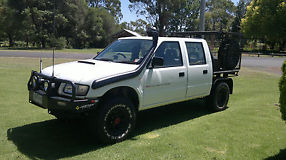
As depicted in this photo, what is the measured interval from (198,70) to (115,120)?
2560mm

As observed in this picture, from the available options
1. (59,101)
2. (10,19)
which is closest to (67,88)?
(59,101)

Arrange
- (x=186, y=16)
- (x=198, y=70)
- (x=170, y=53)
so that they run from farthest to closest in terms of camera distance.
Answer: (x=186, y=16), (x=198, y=70), (x=170, y=53)

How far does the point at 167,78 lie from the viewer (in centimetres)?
540

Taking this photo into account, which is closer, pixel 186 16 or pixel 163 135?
pixel 163 135

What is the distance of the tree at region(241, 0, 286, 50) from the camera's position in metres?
41.4

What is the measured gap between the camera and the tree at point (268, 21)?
136 feet

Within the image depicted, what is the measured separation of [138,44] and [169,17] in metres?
55.0

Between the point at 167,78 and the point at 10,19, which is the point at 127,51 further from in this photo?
the point at 10,19

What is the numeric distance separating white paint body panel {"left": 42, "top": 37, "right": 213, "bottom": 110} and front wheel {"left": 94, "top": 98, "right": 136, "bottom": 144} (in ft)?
0.87

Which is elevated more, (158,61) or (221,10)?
(221,10)

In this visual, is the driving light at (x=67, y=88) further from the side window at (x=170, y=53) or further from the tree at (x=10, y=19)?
the tree at (x=10, y=19)

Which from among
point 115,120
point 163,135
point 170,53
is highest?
point 170,53

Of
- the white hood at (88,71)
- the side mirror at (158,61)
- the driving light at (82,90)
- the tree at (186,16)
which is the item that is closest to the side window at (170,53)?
the side mirror at (158,61)

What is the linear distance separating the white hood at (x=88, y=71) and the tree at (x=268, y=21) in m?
42.8
